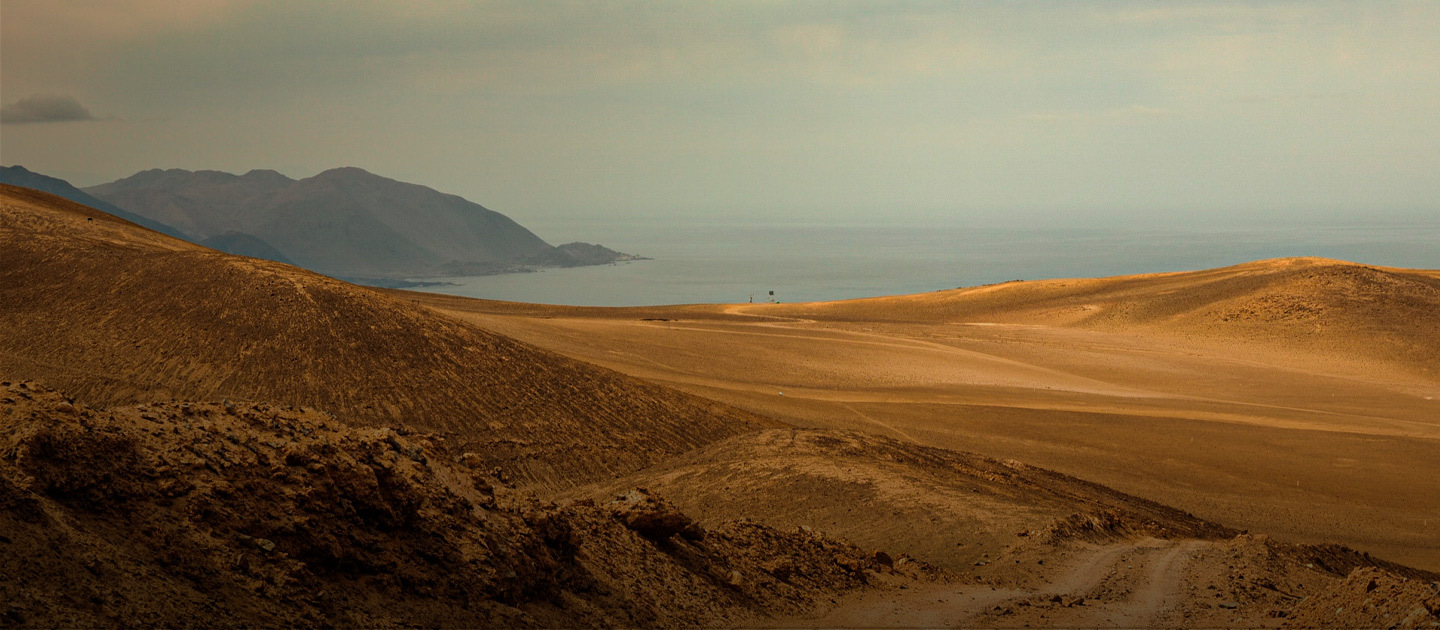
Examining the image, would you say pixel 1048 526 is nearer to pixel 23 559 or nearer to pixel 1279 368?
pixel 23 559

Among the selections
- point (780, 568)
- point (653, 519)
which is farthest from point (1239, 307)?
point (653, 519)

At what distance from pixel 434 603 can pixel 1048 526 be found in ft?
29.3

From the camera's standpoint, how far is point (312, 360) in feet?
58.3

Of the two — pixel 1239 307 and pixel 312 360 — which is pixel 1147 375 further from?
pixel 312 360

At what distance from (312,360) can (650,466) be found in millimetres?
6499

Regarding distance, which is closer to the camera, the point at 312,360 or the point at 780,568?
the point at 780,568

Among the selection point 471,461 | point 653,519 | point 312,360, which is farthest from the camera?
point 312,360

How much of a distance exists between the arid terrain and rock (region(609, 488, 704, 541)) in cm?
4

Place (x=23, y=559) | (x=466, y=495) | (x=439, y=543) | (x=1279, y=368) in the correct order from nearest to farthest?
(x=23, y=559) < (x=439, y=543) < (x=466, y=495) < (x=1279, y=368)

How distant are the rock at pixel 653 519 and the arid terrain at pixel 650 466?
4 cm

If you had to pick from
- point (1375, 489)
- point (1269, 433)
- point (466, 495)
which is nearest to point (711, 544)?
point (466, 495)

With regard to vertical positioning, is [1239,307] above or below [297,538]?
above

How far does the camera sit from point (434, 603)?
6.71m

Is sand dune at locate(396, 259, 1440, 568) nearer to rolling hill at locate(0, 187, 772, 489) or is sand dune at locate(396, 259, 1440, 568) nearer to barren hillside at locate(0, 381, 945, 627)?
rolling hill at locate(0, 187, 772, 489)
